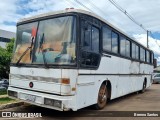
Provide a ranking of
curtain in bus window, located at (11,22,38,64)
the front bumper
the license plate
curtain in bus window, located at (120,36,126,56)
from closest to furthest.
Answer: the front bumper → the license plate → curtain in bus window, located at (11,22,38,64) → curtain in bus window, located at (120,36,126,56)

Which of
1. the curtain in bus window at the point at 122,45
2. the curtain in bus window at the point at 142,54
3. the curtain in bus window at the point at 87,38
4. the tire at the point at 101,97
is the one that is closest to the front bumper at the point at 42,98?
the curtain in bus window at the point at 87,38

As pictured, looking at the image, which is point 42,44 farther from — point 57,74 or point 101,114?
point 101,114

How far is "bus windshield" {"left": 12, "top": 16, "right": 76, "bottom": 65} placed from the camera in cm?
770

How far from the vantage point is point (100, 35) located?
30.7 feet

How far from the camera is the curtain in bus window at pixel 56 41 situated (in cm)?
766

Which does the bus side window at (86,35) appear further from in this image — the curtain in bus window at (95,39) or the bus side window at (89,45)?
the curtain in bus window at (95,39)

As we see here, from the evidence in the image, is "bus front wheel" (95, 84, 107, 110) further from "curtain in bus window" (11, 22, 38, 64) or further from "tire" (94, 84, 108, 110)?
"curtain in bus window" (11, 22, 38, 64)

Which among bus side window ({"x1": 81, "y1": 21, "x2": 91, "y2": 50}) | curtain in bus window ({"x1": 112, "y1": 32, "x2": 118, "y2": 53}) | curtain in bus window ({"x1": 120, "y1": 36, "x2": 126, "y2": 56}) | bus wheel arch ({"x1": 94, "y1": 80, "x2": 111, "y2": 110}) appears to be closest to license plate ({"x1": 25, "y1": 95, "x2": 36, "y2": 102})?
bus side window ({"x1": 81, "y1": 21, "x2": 91, "y2": 50})

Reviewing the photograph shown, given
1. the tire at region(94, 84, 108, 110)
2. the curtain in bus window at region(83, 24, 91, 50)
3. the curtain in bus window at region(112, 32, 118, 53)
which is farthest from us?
the curtain in bus window at region(112, 32, 118, 53)

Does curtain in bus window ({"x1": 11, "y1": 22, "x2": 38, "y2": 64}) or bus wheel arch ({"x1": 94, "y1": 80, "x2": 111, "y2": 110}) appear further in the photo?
bus wheel arch ({"x1": 94, "y1": 80, "x2": 111, "y2": 110})

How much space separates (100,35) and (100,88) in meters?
1.85

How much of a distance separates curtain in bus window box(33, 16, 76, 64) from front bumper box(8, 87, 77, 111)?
97 cm

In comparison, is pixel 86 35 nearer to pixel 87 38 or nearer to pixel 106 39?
pixel 87 38

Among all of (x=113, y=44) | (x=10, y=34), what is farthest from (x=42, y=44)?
(x=10, y=34)
